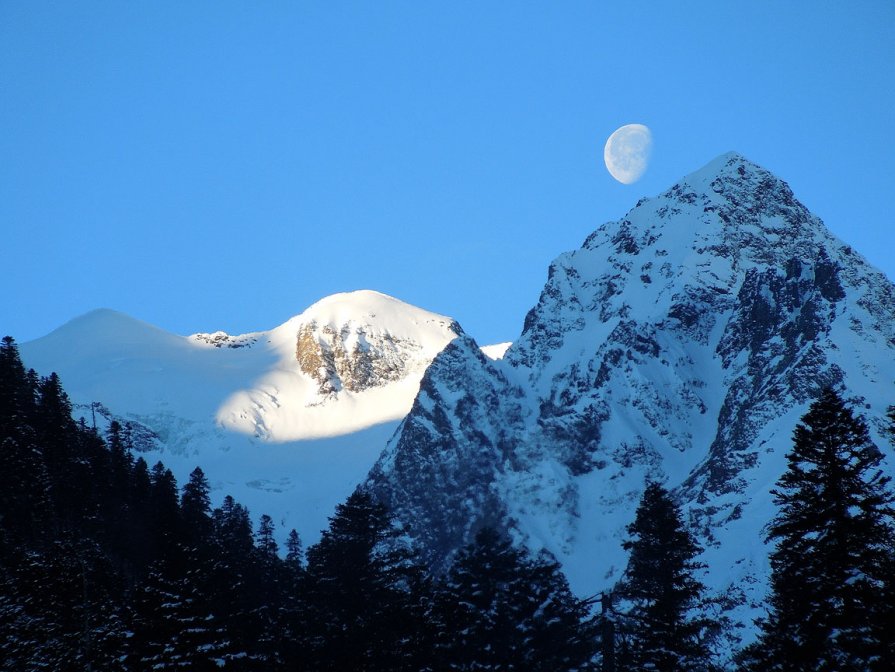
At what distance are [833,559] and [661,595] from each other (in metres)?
10.7

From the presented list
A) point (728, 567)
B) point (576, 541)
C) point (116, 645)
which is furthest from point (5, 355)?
point (576, 541)

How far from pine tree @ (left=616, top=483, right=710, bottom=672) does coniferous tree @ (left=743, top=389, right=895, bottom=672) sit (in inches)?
237

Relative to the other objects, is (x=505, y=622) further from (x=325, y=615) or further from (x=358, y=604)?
(x=325, y=615)

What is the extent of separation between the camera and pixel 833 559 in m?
38.3

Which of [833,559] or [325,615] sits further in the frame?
[325,615]

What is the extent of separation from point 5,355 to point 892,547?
89304mm

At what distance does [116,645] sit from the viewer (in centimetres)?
5225

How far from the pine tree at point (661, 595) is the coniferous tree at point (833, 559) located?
19.8 feet

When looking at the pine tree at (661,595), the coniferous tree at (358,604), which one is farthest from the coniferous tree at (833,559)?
the coniferous tree at (358,604)

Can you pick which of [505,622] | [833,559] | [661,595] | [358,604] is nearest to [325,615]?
Answer: [358,604]

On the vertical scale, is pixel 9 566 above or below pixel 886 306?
below

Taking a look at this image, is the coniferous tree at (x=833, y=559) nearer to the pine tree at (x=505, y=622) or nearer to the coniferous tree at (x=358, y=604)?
the pine tree at (x=505, y=622)

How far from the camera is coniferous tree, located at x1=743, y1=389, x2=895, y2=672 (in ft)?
121

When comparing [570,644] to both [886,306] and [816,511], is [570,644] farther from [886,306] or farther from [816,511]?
[886,306]
